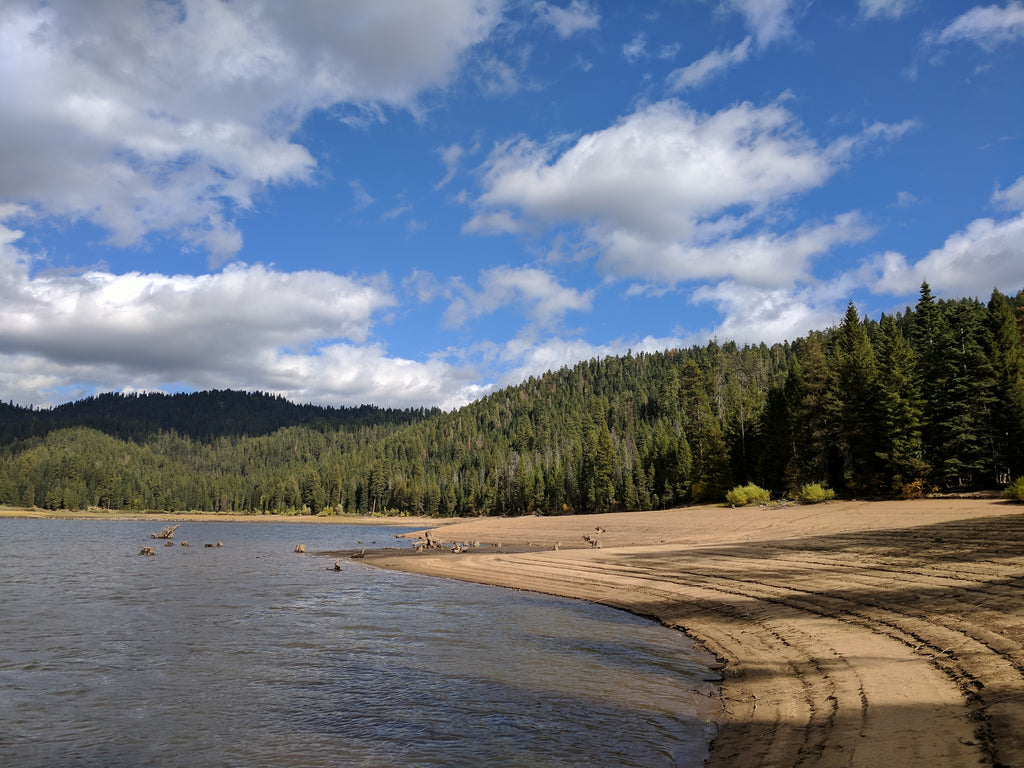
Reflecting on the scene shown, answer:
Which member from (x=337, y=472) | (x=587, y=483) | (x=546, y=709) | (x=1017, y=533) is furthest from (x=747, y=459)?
(x=337, y=472)

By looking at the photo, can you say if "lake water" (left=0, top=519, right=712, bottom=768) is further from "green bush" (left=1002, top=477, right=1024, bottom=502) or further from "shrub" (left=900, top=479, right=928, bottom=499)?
"shrub" (left=900, top=479, right=928, bottom=499)

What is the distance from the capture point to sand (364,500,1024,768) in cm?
817

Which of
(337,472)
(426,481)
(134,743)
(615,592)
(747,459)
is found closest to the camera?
(134,743)

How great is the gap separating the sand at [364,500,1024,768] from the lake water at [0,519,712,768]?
1.35 meters

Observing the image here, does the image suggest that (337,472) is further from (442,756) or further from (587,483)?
(442,756)

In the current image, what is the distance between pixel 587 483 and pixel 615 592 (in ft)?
283

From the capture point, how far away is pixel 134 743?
1056 cm

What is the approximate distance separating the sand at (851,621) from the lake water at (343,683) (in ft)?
4.43

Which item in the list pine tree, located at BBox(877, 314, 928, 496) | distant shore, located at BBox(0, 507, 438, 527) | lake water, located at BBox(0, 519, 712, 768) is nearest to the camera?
lake water, located at BBox(0, 519, 712, 768)

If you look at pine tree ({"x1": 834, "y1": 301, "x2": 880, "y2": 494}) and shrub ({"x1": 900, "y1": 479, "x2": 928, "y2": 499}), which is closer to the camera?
shrub ({"x1": 900, "y1": 479, "x2": 928, "y2": 499})

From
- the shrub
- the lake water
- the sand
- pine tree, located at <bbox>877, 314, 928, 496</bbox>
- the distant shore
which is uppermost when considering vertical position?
pine tree, located at <bbox>877, 314, 928, 496</bbox>

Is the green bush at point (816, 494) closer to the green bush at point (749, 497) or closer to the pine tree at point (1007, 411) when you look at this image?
the green bush at point (749, 497)

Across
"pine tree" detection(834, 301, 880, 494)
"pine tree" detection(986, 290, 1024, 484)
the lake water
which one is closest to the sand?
the lake water

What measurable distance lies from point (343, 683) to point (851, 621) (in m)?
12.3
